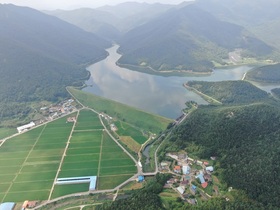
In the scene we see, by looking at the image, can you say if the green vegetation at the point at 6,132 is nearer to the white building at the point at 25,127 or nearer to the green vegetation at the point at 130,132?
the white building at the point at 25,127

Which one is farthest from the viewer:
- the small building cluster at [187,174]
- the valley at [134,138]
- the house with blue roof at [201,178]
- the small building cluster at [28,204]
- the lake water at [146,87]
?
the lake water at [146,87]

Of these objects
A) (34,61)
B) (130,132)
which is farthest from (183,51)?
(130,132)

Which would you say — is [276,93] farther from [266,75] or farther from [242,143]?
[242,143]

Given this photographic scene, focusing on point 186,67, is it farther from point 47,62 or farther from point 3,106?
point 3,106

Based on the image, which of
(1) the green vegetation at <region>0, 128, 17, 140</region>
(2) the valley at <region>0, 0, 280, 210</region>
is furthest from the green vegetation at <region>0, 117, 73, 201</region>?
(1) the green vegetation at <region>0, 128, 17, 140</region>

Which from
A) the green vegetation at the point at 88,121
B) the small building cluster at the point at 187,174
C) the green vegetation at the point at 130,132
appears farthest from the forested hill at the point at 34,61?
the small building cluster at the point at 187,174
